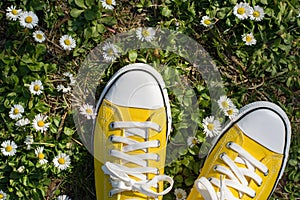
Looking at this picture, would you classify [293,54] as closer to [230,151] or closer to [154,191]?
[230,151]

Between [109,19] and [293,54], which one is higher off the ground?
[109,19]

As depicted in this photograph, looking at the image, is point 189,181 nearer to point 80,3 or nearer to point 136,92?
point 136,92

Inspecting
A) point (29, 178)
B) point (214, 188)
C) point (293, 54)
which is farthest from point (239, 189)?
point (29, 178)

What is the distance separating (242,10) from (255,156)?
52cm

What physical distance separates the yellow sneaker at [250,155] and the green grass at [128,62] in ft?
0.25

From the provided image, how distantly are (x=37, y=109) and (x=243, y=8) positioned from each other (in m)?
0.81

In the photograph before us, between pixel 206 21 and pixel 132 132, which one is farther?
pixel 206 21

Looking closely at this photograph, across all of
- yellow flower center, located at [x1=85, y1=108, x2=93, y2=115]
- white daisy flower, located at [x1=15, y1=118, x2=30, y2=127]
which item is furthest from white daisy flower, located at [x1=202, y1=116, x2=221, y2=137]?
white daisy flower, located at [x1=15, y1=118, x2=30, y2=127]

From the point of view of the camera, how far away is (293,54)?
6.55ft

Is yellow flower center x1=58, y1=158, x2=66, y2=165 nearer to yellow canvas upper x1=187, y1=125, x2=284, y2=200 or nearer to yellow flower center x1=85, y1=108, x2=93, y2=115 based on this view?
yellow flower center x1=85, y1=108, x2=93, y2=115

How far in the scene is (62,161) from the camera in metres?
1.90

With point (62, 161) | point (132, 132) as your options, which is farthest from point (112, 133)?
point (62, 161)

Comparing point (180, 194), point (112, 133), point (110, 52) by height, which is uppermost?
point (110, 52)

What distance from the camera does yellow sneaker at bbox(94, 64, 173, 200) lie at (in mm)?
1823
